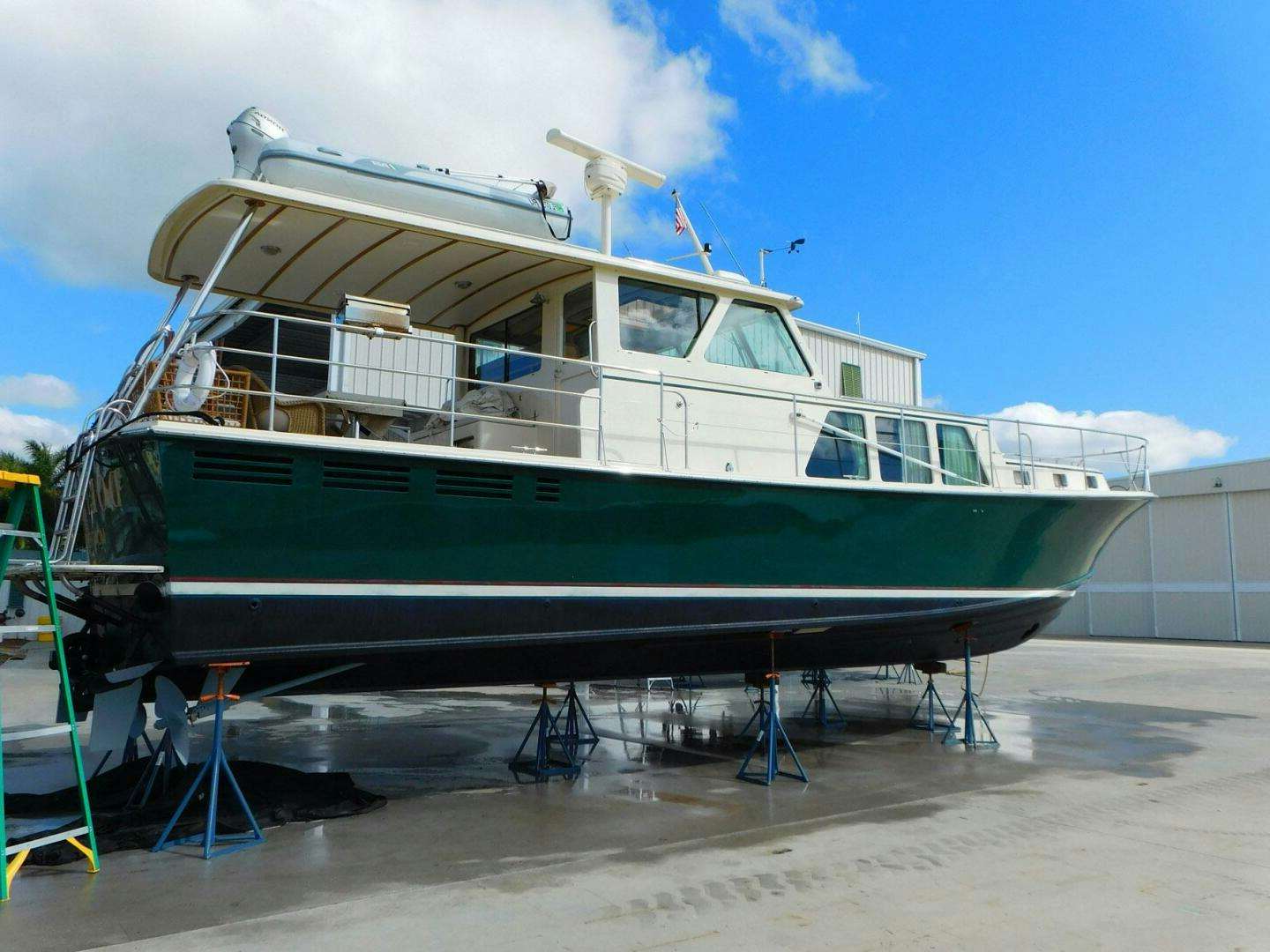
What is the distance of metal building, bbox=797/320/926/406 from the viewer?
17.1 m

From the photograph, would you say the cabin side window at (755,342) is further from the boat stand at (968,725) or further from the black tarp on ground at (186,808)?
the black tarp on ground at (186,808)

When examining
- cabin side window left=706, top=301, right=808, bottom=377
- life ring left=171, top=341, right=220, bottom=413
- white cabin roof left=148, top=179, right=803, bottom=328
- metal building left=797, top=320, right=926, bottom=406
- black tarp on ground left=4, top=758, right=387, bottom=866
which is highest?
metal building left=797, top=320, right=926, bottom=406

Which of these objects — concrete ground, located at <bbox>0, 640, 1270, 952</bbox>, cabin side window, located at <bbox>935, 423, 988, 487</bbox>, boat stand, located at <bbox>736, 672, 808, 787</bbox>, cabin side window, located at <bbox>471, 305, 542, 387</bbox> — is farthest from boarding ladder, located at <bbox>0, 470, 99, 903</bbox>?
cabin side window, located at <bbox>935, 423, 988, 487</bbox>

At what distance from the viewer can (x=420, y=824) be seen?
18.8 feet

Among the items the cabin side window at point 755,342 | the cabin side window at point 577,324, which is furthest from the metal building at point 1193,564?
the cabin side window at point 577,324

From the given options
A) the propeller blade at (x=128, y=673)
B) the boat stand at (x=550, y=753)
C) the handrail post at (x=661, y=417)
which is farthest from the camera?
the boat stand at (x=550, y=753)

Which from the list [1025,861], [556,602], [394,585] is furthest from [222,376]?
[1025,861]

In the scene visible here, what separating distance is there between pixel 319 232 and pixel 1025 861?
221 inches

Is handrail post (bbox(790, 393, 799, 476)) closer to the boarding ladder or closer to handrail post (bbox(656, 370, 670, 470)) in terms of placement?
handrail post (bbox(656, 370, 670, 470))

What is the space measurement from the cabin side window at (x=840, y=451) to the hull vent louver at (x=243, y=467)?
3.91m

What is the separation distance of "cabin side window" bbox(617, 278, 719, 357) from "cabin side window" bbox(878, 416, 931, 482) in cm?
182

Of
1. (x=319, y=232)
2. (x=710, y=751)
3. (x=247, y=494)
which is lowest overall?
(x=710, y=751)

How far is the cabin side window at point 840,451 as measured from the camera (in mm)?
7141

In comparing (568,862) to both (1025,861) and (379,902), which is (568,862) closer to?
(379,902)
